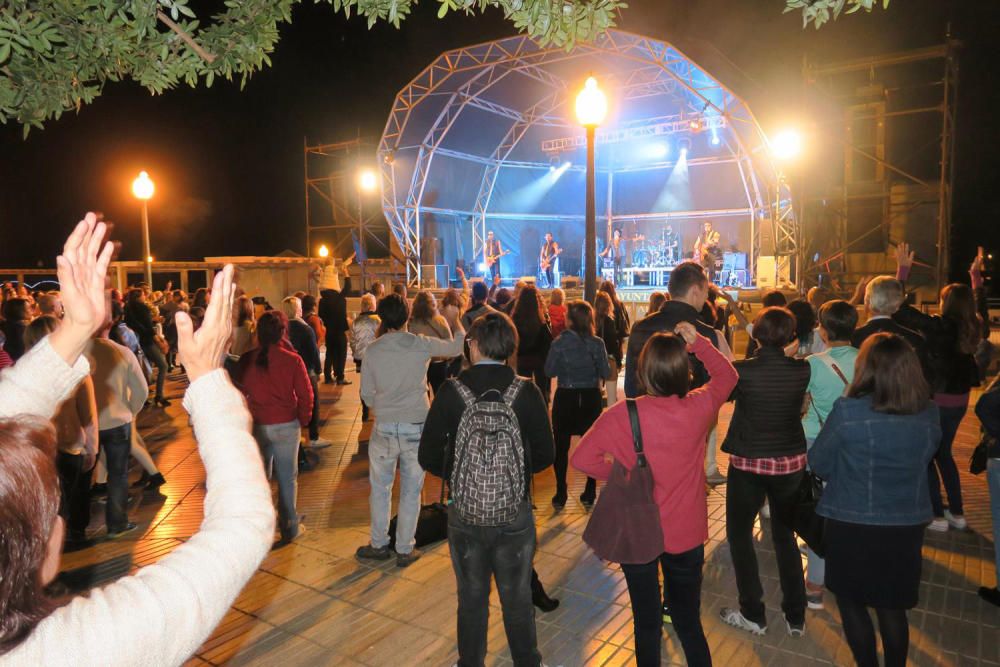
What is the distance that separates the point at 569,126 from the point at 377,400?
73.3 ft

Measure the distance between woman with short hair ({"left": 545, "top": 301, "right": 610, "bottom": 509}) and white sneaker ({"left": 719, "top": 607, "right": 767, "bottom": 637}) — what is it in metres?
A: 2.01

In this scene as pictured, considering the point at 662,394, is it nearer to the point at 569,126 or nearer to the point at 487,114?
the point at 487,114

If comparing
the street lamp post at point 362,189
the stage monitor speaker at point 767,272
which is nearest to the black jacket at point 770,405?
the stage monitor speaker at point 767,272

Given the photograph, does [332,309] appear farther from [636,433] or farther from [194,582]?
[194,582]

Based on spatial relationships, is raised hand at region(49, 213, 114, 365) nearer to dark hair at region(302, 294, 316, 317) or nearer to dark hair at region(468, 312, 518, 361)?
dark hair at region(468, 312, 518, 361)

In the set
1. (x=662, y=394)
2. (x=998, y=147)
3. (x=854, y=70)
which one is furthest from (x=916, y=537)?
(x=998, y=147)

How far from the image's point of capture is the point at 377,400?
4602 mm

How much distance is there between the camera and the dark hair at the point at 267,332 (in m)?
4.96

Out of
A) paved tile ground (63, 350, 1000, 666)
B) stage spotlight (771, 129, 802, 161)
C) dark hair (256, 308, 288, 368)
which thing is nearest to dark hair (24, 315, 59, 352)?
dark hair (256, 308, 288, 368)

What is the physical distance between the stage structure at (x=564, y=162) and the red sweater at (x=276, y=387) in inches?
574

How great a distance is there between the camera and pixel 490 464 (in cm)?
302

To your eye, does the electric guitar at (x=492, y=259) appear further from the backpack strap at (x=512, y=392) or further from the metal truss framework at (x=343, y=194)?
the backpack strap at (x=512, y=392)

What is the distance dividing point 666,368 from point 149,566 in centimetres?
224

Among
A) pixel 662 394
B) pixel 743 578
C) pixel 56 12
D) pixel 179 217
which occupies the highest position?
pixel 179 217
